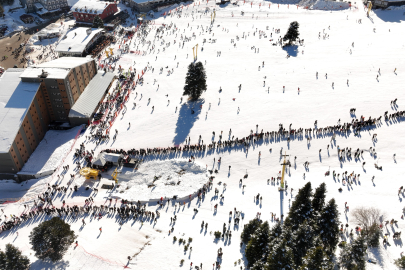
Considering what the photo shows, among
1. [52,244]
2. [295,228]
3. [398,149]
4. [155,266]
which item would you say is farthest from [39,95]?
[398,149]

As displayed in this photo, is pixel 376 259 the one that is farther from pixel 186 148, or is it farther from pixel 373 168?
pixel 186 148

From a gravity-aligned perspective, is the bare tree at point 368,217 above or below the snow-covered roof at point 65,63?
below

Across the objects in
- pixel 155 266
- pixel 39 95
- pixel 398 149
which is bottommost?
pixel 155 266

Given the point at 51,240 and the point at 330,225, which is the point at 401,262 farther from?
the point at 51,240

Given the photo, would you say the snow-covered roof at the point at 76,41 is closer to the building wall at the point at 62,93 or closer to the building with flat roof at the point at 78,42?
the building with flat roof at the point at 78,42

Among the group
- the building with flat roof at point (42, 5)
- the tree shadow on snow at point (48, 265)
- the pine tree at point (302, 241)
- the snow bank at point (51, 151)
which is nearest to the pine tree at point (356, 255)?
the pine tree at point (302, 241)

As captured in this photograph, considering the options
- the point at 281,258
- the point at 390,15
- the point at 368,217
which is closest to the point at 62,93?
the point at 281,258

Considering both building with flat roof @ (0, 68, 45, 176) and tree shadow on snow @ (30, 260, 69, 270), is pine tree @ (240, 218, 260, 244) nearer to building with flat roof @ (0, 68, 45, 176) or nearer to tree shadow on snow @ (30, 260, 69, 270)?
tree shadow on snow @ (30, 260, 69, 270)
